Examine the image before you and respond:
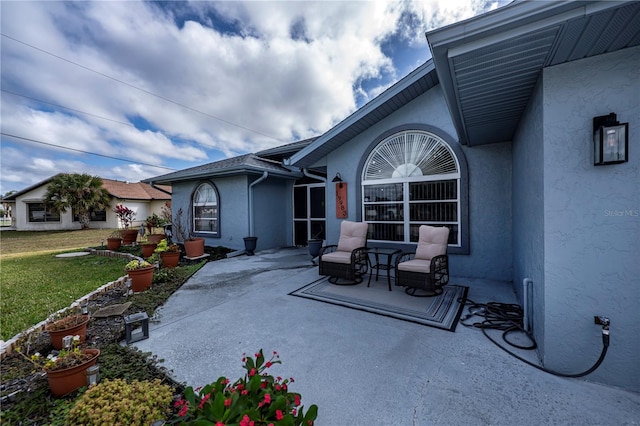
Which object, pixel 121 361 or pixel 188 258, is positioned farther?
pixel 188 258

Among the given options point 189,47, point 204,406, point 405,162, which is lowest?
point 204,406

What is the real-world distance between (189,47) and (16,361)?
9.88m

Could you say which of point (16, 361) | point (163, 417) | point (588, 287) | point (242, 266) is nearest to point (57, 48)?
point (242, 266)

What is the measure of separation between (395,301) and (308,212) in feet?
20.9

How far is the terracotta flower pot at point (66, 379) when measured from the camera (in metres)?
2.28


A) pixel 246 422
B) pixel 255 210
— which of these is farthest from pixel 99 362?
pixel 255 210

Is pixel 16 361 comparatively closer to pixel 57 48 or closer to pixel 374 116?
pixel 374 116

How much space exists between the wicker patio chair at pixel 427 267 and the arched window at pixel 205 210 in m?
7.87

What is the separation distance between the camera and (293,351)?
296 cm

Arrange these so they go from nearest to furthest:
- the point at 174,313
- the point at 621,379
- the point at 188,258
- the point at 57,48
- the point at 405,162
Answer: the point at 621,379 < the point at 174,313 < the point at 405,162 < the point at 188,258 < the point at 57,48

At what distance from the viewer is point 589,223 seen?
235 centimetres

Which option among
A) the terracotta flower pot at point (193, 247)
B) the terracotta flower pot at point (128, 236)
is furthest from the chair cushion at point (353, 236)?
the terracotta flower pot at point (128, 236)

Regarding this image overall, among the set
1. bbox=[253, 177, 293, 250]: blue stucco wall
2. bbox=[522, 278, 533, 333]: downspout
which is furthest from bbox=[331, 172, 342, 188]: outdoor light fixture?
bbox=[522, 278, 533, 333]: downspout

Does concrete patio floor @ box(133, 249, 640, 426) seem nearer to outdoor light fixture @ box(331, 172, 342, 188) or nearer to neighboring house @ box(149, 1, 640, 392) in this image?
neighboring house @ box(149, 1, 640, 392)
